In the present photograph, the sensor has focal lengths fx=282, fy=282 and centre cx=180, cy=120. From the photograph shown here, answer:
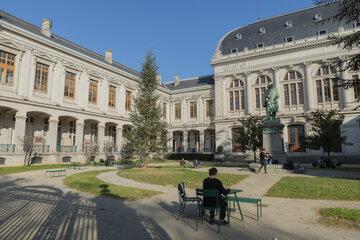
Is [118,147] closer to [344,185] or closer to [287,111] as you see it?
[287,111]

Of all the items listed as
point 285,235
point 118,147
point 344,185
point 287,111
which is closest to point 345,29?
point 287,111

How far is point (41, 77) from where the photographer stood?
3122cm

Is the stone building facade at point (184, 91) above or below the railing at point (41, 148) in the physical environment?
above

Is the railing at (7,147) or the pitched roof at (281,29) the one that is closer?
the railing at (7,147)

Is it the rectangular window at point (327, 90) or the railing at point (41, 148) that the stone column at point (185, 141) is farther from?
the railing at point (41, 148)

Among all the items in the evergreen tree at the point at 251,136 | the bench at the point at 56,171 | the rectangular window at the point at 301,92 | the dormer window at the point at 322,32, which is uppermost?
the dormer window at the point at 322,32

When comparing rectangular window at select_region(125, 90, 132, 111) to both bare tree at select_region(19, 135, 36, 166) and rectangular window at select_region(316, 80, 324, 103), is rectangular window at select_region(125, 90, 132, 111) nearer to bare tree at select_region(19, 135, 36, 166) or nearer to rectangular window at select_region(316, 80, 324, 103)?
bare tree at select_region(19, 135, 36, 166)

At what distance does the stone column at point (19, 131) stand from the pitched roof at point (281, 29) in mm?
31951

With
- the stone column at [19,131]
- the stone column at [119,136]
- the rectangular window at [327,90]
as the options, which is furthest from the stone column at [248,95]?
the stone column at [19,131]

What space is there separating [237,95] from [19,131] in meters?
31.0

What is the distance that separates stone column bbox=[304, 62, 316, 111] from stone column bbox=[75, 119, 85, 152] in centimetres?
3020

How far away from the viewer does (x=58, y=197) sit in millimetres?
10922

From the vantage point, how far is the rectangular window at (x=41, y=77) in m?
30.7

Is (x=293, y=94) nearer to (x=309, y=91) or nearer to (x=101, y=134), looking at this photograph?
(x=309, y=91)
